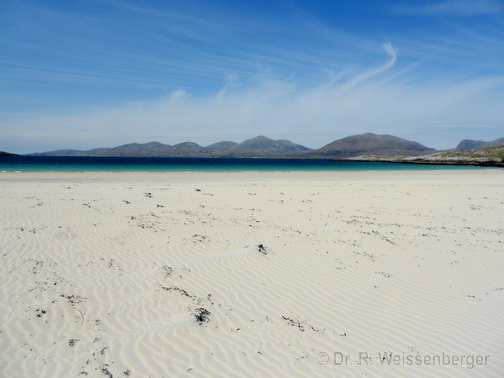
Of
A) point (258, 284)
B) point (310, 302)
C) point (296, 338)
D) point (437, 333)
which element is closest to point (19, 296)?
point (258, 284)

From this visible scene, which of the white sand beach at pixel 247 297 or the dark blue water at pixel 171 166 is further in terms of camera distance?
the dark blue water at pixel 171 166

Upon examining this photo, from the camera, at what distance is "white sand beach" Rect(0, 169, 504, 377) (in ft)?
14.7

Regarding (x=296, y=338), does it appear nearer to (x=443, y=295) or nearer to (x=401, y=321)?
(x=401, y=321)

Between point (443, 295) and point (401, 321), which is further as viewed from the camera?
point (443, 295)

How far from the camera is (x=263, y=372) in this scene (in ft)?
14.0

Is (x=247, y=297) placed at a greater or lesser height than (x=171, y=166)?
lesser

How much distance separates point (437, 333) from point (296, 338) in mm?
2452

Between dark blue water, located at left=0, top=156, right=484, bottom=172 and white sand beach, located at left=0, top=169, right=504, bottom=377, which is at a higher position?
dark blue water, located at left=0, top=156, right=484, bottom=172

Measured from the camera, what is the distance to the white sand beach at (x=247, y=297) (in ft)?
14.7

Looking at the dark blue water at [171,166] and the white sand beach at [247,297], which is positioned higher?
the dark blue water at [171,166]

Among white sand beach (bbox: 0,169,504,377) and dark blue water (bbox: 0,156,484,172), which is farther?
dark blue water (bbox: 0,156,484,172)

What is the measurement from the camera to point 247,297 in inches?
254

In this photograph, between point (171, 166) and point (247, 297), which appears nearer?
point (247, 297)

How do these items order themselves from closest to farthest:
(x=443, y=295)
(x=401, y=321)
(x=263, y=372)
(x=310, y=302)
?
(x=263, y=372) < (x=401, y=321) < (x=310, y=302) < (x=443, y=295)
